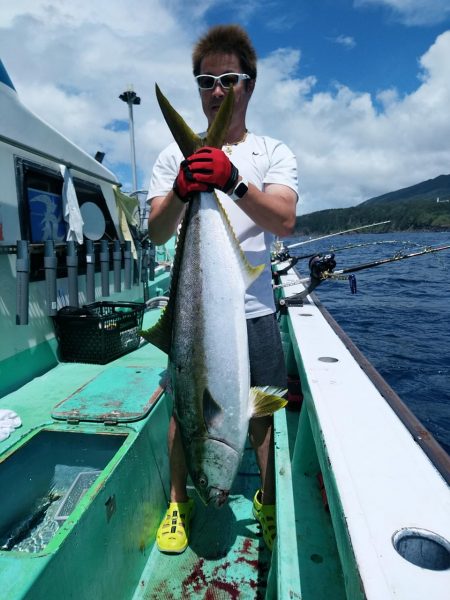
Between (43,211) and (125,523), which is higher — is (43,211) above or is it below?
above

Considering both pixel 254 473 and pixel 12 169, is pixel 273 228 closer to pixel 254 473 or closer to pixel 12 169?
pixel 254 473

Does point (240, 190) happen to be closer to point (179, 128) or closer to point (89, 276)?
point (179, 128)

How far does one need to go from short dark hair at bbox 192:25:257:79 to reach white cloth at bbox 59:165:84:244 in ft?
7.79

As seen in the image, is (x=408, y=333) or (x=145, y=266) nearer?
(x=145, y=266)

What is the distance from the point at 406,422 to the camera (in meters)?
1.81


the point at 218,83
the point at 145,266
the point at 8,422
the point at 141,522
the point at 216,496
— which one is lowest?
the point at 141,522

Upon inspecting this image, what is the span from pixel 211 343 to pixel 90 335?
84.6 inches

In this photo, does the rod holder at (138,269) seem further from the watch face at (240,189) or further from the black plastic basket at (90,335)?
the watch face at (240,189)

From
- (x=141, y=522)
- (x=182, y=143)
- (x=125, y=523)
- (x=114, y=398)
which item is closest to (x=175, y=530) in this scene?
(x=141, y=522)

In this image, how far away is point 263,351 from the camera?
6.70 feet

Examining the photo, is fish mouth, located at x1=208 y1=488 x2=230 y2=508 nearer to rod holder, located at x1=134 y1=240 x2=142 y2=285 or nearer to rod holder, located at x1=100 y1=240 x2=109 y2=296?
rod holder, located at x1=100 y1=240 x2=109 y2=296

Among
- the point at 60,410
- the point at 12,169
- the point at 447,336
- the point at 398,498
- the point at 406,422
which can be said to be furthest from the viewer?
the point at 447,336

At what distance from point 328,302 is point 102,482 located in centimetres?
1183

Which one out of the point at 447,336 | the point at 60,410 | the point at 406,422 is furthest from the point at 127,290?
the point at 447,336
